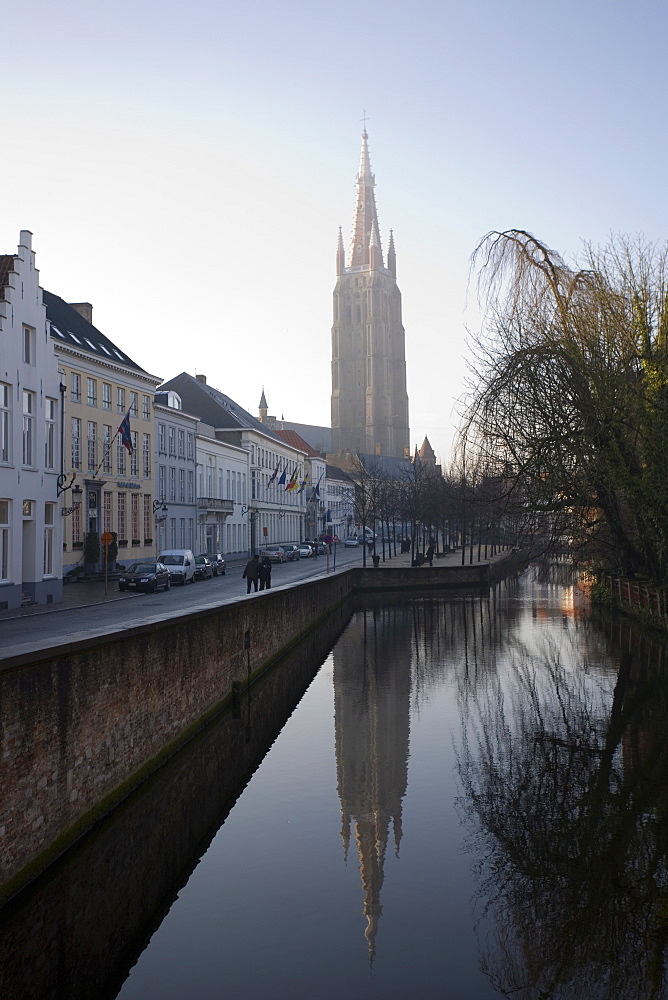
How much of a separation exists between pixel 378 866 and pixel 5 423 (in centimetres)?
2329

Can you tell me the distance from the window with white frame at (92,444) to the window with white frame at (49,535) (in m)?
15.8

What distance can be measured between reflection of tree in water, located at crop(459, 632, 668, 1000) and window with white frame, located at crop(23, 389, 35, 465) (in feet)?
57.5

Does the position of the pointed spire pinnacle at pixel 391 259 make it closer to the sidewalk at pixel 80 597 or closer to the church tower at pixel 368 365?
the church tower at pixel 368 365

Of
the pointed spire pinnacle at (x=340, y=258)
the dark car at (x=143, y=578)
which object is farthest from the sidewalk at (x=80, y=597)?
the pointed spire pinnacle at (x=340, y=258)

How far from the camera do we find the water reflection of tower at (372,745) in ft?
37.4

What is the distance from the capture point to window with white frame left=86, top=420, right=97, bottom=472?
50.6 meters

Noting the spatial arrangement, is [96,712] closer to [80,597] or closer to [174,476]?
[80,597]

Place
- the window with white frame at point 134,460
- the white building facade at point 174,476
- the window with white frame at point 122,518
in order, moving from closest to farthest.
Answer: the window with white frame at point 122,518
the window with white frame at point 134,460
the white building facade at point 174,476

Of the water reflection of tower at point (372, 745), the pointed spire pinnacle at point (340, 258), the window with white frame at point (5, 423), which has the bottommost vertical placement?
the water reflection of tower at point (372, 745)

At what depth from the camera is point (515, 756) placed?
52.0 feet

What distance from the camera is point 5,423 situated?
101 feet

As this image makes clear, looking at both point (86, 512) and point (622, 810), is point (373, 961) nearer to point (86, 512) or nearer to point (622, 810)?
point (622, 810)

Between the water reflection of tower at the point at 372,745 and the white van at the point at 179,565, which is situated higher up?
the white van at the point at 179,565

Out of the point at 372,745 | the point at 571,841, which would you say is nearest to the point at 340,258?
the point at 372,745
